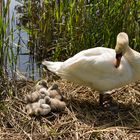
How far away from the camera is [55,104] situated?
3.91 metres

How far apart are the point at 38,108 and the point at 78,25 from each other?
4.55ft

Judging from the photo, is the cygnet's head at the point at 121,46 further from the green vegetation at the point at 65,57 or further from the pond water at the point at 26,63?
the pond water at the point at 26,63

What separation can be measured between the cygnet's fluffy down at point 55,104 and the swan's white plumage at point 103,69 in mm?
253

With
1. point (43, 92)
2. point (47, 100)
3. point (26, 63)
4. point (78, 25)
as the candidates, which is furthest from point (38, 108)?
point (26, 63)

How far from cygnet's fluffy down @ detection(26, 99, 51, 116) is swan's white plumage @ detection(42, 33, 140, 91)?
1.19 feet

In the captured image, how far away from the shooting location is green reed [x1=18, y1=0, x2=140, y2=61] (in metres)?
4.84

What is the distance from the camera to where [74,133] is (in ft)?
12.0


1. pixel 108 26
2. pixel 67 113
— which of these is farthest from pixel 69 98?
pixel 108 26

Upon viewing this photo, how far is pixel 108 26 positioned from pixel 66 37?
1.75 feet

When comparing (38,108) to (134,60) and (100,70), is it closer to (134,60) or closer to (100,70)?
(100,70)

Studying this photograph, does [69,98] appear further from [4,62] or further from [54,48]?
[54,48]

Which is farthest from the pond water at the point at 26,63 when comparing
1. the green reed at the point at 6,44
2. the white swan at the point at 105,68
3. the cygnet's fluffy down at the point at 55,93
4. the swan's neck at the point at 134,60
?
the swan's neck at the point at 134,60

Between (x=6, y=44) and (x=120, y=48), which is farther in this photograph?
(x=6, y=44)

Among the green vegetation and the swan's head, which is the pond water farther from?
the swan's head
